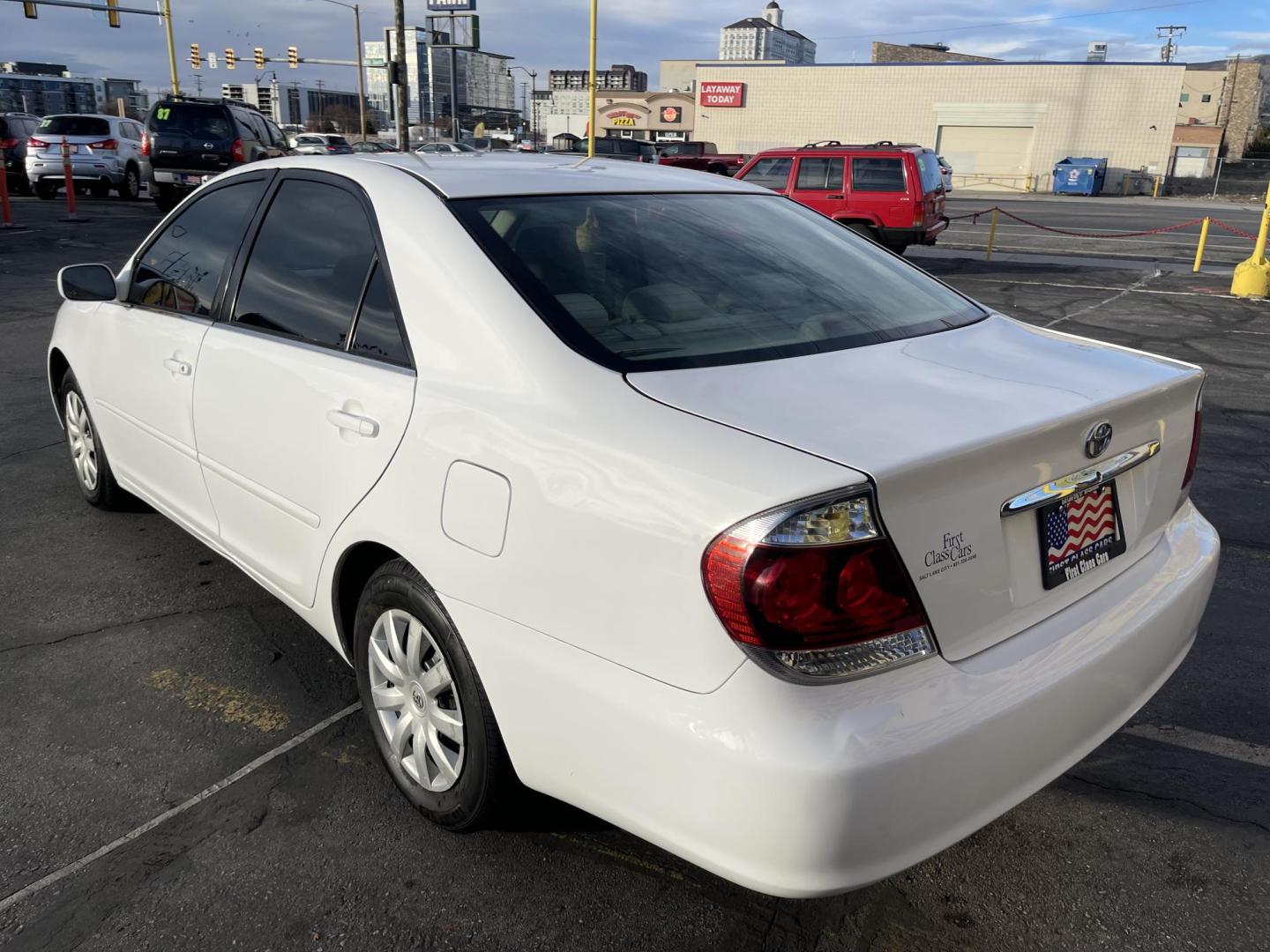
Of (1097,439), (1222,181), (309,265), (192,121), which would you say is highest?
(192,121)

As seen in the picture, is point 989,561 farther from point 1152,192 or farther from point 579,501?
point 1152,192

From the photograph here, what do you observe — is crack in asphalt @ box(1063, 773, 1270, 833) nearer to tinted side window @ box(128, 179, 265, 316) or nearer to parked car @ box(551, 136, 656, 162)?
tinted side window @ box(128, 179, 265, 316)

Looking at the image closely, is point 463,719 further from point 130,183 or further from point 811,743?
point 130,183

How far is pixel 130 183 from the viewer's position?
962 inches

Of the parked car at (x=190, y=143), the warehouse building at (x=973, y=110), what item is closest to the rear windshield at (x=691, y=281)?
the parked car at (x=190, y=143)

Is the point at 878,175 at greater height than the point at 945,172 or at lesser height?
greater

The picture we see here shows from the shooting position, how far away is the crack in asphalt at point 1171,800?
2.66 metres

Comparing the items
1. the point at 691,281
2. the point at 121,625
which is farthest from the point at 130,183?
the point at 691,281

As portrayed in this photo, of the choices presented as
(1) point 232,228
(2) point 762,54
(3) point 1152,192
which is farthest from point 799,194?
(2) point 762,54

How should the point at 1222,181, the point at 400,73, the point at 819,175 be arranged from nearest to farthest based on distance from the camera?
the point at 819,175
the point at 400,73
the point at 1222,181

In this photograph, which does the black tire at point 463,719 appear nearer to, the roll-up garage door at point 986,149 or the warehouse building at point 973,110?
the warehouse building at point 973,110

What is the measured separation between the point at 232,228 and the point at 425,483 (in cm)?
163

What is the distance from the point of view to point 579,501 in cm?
196

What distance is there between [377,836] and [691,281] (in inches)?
64.8
